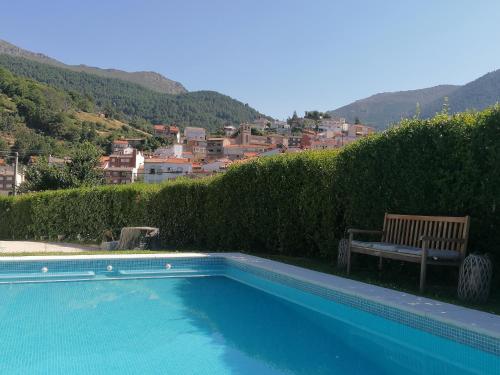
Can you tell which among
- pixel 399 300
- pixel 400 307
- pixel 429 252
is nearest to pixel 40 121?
pixel 429 252

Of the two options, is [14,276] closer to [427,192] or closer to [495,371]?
[427,192]

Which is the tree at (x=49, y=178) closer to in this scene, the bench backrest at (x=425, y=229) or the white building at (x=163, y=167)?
the bench backrest at (x=425, y=229)

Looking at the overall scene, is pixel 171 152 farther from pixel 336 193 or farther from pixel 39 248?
pixel 336 193

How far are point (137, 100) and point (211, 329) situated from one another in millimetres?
169860

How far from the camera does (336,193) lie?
345 inches

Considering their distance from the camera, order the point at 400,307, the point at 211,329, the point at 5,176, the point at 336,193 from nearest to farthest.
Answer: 1. the point at 400,307
2. the point at 211,329
3. the point at 336,193
4. the point at 5,176

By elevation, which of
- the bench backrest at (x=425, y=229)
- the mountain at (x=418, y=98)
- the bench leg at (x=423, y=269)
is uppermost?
the mountain at (x=418, y=98)

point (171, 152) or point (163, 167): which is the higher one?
point (171, 152)

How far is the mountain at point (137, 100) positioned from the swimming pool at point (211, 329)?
137m

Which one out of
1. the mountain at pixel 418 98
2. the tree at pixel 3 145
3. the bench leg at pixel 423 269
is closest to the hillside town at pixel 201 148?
the tree at pixel 3 145

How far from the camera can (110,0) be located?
63.3 feet

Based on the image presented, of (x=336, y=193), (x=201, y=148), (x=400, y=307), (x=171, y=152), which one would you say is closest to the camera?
(x=400, y=307)

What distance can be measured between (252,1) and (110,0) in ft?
20.6

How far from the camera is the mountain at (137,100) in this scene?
15212cm
